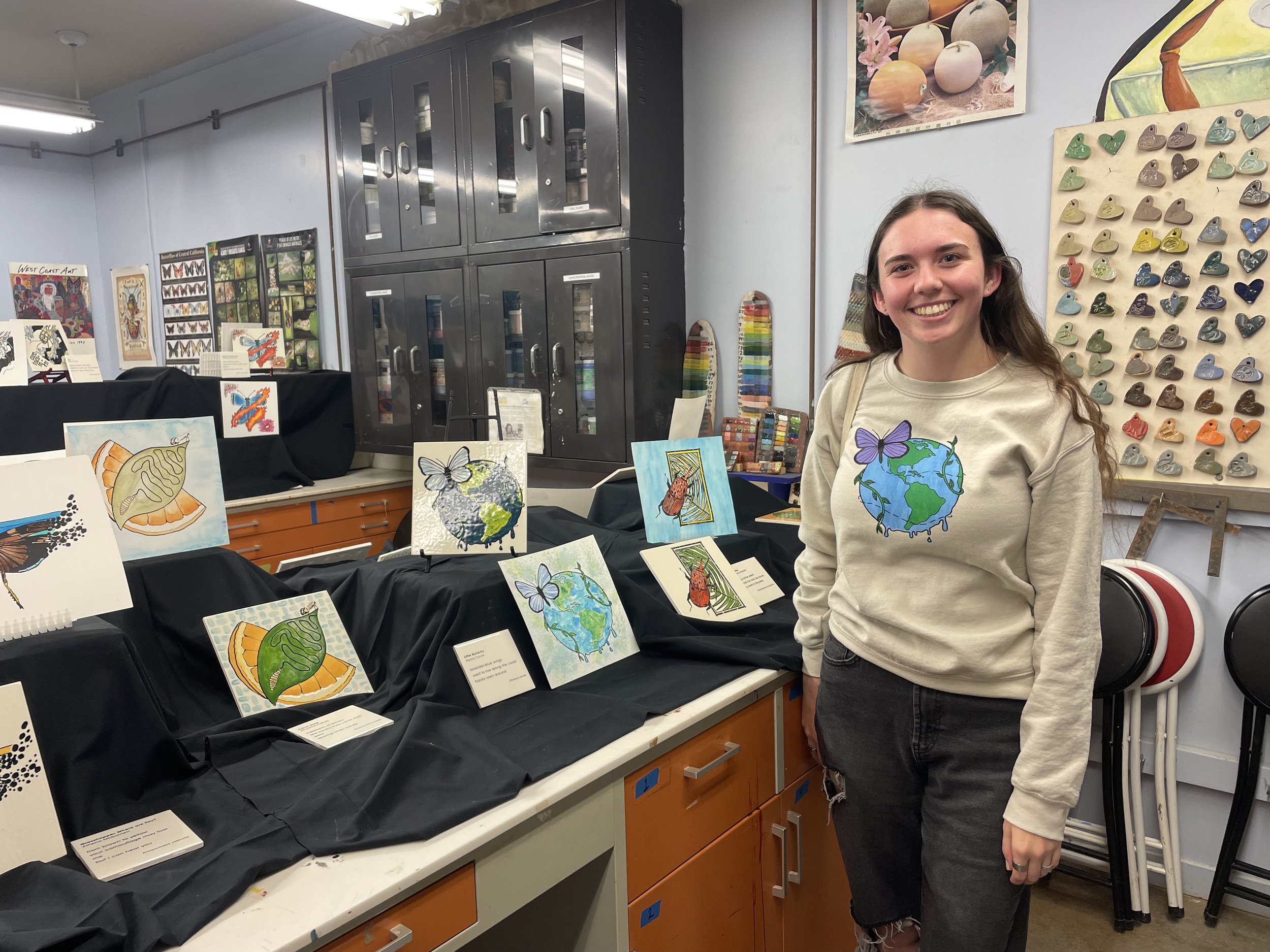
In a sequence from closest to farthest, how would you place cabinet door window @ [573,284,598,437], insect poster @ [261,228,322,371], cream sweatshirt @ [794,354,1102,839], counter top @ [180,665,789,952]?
counter top @ [180,665,789,952]
cream sweatshirt @ [794,354,1102,839]
cabinet door window @ [573,284,598,437]
insect poster @ [261,228,322,371]

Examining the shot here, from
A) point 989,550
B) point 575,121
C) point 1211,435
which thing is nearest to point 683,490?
point 989,550

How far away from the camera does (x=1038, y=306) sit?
2.56m

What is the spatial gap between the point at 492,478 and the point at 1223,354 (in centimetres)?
193

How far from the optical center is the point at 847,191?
2904 mm

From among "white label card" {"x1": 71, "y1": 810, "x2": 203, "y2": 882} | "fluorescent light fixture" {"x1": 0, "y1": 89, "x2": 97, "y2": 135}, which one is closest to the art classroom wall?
"white label card" {"x1": 71, "y1": 810, "x2": 203, "y2": 882}

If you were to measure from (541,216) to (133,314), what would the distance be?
4.29 metres

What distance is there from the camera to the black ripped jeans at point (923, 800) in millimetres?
1240

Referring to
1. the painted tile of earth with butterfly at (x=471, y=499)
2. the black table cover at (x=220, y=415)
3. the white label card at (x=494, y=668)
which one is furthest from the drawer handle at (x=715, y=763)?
the black table cover at (x=220, y=415)

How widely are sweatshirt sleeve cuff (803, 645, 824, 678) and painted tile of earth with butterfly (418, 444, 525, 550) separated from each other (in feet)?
2.04

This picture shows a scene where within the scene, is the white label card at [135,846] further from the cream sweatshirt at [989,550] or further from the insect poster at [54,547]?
the cream sweatshirt at [989,550]

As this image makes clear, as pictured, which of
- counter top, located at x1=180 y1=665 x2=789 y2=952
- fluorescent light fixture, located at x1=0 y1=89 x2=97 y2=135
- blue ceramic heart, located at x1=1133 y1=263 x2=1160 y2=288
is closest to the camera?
counter top, located at x1=180 y1=665 x2=789 y2=952

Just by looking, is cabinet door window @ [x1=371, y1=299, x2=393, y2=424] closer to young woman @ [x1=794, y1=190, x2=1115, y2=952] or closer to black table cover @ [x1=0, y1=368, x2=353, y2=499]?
black table cover @ [x1=0, y1=368, x2=353, y2=499]

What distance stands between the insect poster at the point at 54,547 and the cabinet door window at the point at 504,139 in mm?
2350

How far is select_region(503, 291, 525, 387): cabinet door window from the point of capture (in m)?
3.39
